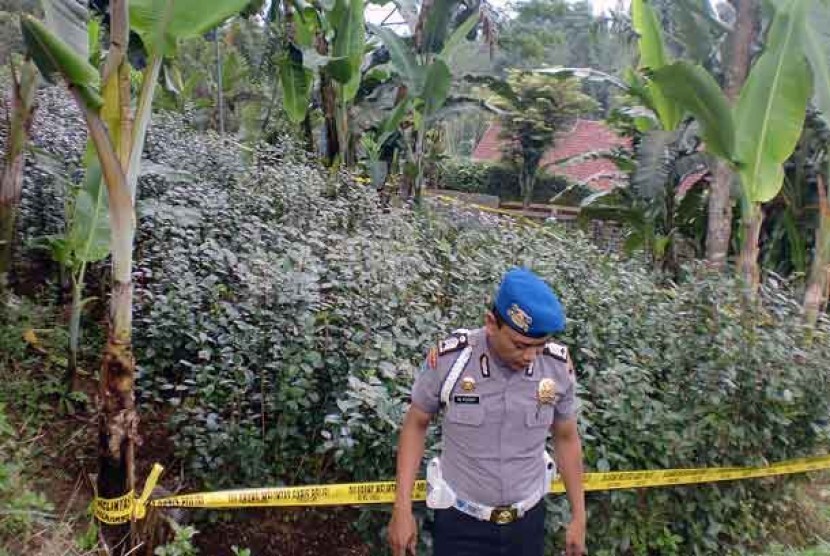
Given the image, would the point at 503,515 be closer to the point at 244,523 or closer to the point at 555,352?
the point at 555,352

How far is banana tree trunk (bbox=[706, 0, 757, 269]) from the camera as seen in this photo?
5.74 m

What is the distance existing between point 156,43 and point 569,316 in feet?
7.24

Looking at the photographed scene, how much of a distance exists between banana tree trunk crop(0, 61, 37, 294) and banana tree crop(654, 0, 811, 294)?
12.3 feet

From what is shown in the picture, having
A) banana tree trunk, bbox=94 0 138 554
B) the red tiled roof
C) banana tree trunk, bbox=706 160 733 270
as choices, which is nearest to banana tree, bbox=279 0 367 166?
banana tree trunk, bbox=706 160 733 270

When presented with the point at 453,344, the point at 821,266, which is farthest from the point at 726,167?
the point at 453,344

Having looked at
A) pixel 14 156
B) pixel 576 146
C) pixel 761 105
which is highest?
pixel 761 105

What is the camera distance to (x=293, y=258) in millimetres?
3268

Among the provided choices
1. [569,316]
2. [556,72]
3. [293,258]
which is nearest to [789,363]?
[569,316]

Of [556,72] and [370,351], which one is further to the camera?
[556,72]

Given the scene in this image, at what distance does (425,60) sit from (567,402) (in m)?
6.54

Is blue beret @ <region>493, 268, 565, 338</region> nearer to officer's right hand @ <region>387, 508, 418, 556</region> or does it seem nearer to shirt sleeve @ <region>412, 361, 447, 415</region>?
shirt sleeve @ <region>412, 361, 447, 415</region>

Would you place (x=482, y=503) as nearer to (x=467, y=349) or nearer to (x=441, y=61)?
(x=467, y=349)

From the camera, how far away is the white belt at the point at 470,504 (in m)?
2.25

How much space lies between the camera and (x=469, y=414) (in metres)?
2.19
